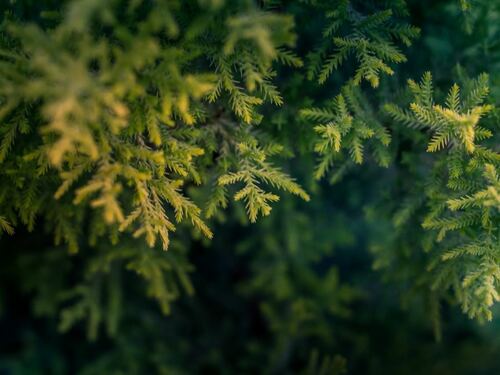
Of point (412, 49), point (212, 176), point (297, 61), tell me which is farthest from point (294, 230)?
point (297, 61)

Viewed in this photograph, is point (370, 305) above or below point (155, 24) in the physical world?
below

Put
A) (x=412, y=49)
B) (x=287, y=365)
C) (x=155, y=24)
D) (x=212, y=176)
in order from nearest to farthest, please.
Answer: (x=155, y=24), (x=212, y=176), (x=412, y=49), (x=287, y=365)

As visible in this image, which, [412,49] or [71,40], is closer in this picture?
[71,40]

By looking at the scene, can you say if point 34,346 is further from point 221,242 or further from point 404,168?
point 404,168

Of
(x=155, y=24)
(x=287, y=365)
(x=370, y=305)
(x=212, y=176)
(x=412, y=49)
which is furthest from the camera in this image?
(x=370, y=305)

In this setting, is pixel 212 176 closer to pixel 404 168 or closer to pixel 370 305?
pixel 404 168

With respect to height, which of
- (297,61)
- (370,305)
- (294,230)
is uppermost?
(297,61)
